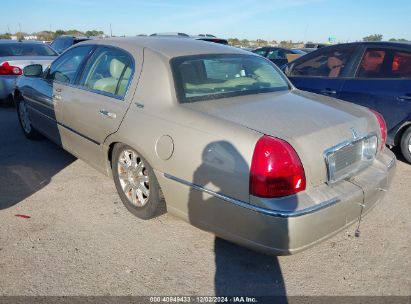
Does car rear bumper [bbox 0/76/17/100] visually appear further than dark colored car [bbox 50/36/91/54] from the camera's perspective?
No

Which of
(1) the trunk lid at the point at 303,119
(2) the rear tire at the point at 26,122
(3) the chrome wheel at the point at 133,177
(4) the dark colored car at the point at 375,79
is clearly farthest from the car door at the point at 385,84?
(2) the rear tire at the point at 26,122

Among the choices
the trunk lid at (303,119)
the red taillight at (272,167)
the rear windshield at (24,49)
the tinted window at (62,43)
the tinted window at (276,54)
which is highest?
the tinted window at (62,43)

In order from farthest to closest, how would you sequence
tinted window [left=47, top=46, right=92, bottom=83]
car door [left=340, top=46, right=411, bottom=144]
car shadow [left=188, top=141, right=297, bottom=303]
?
1. car door [left=340, top=46, right=411, bottom=144]
2. tinted window [left=47, top=46, right=92, bottom=83]
3. car shadow [left=188, top=141, right=297, bottom=303]

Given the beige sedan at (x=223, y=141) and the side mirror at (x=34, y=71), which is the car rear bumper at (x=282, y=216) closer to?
the beige sedan at (x=223, y=141)

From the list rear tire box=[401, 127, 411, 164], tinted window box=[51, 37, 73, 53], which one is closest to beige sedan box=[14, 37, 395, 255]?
rear tire box=[401, 127, 411, 164]

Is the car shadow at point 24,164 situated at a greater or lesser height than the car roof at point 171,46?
lesser

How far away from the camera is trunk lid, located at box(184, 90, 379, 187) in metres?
2.41

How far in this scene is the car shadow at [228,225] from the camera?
2.39m

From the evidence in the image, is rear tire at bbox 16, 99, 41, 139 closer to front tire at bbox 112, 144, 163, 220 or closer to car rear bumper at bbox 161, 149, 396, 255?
front tire at bbox 112, 144, 163, 220

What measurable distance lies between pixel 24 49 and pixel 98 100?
6336mm

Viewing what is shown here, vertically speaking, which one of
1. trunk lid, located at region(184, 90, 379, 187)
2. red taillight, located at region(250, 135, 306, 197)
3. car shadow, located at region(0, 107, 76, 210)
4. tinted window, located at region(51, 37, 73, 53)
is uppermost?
tinted window, located at region(51, 37, 73, 53)

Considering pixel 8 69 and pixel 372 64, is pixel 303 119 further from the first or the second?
pixel 8 69

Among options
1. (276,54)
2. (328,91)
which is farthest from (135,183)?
(276,54)

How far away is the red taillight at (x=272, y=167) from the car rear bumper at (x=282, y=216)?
104 mm
